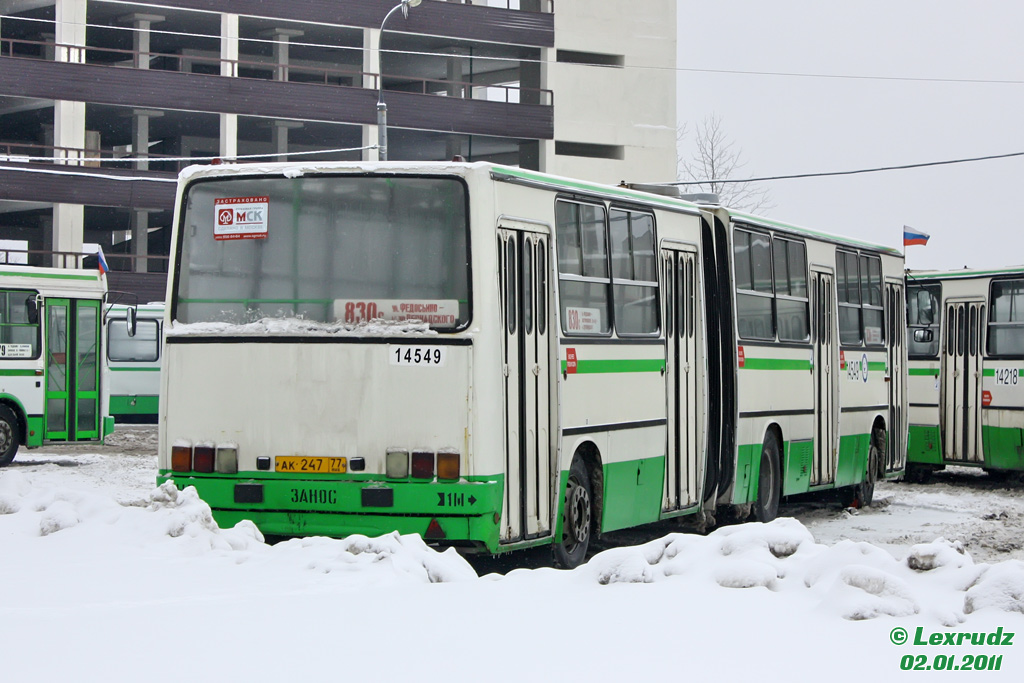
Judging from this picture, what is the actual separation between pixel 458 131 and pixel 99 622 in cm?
4943

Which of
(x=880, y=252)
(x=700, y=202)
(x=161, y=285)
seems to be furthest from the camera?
(x=161, y=285)

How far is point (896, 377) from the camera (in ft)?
65.3

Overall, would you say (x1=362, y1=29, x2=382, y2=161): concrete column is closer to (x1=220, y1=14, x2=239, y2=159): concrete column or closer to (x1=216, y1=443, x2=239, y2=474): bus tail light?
(x1=220, y1=14, x2=239, y2=159): concrete column

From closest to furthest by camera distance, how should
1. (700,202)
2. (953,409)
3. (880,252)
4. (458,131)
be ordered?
(700,202)
(880,252)
(953,409)
(458,131)

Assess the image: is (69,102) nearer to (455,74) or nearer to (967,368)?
(455,74)

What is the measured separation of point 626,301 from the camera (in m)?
12.5

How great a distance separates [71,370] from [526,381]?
15.8 metres

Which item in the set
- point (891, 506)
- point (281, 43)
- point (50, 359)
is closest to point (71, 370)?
point (50, 359)

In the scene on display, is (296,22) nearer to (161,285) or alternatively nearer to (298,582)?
(161,285)

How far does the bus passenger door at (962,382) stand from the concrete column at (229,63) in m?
32.3

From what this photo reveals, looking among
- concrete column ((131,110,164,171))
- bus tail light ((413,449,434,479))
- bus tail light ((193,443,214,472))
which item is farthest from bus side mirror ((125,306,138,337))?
bus tail light ((413,449,434,479))

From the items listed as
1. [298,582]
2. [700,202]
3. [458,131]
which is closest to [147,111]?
[458,131]

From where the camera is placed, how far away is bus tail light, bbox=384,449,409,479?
33.1 feet

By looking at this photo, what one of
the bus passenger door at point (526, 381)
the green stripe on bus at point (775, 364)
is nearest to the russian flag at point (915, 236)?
the green stripe on bus at point (775, 364)
